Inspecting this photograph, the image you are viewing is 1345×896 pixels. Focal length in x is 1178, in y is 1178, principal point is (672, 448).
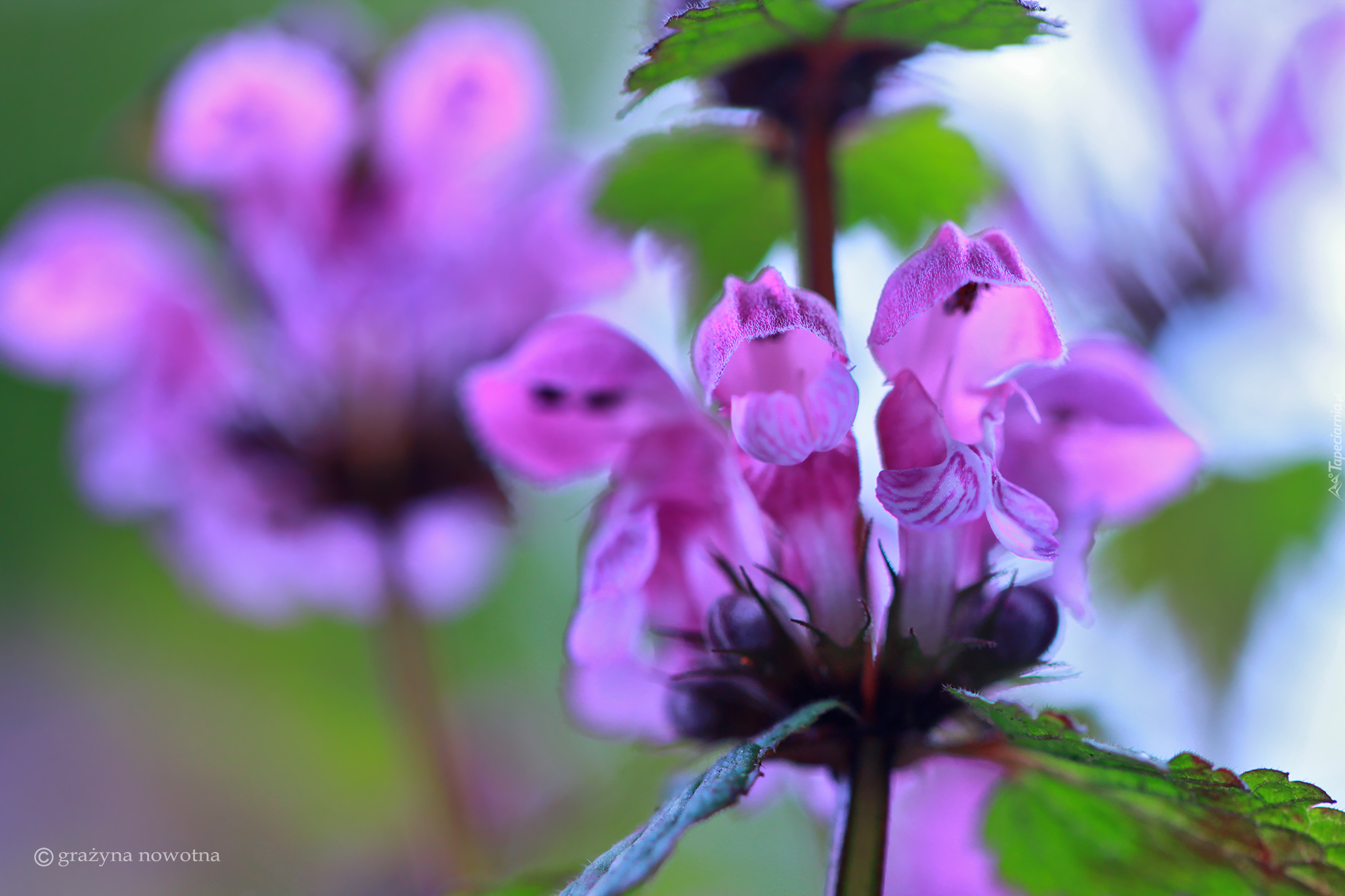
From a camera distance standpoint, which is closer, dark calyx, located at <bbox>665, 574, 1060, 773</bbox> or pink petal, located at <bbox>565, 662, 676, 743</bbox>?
dark calyx, located at <bbox>665, 574, 1060, 773</bbox>

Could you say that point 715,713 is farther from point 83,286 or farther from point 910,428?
point 83,286

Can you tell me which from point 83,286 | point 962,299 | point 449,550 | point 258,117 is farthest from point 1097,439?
point 83,286

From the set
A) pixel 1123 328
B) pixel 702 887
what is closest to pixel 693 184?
pixel 1123 328

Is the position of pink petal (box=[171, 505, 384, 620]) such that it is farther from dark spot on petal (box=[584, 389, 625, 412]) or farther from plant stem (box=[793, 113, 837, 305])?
plant stem (box=[793, 113, 837, 305])

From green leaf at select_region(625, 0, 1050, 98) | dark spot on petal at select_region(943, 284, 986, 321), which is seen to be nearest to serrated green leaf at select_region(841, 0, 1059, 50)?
green leaf at select_region(625, 0, 1050, 98)

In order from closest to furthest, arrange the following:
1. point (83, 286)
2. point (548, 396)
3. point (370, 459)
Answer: point (548, 396), point (370, 459), point (83, 286)

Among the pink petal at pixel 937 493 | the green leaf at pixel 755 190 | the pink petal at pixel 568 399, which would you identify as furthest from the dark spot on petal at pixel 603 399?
the pink petal at pixel 937 493

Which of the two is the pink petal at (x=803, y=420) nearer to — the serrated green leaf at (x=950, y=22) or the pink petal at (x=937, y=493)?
the pink petal at (x=937, y=493)
